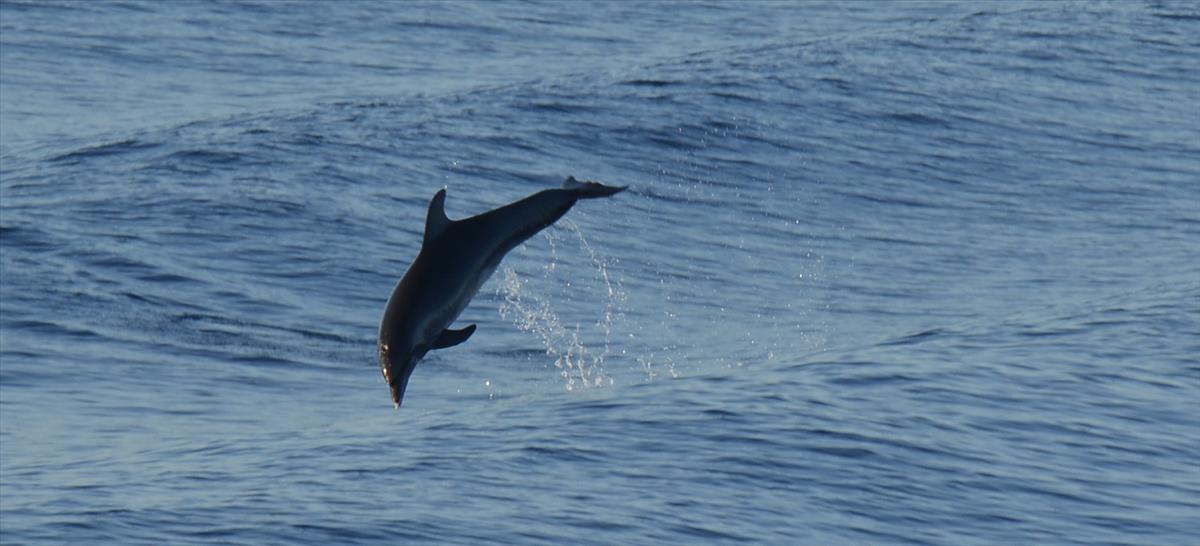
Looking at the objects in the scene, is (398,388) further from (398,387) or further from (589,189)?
(589,189)

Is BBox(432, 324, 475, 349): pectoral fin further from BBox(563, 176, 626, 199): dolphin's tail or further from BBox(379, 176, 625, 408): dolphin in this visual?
BBox(563, 176, 626, 199): dolphin's tail

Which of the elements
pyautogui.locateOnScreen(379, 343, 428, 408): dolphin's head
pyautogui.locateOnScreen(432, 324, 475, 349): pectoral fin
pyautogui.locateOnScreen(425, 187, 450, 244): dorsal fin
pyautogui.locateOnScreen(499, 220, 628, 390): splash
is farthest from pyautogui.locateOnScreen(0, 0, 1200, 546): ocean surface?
pyautogui.locateOnScreen(379, 343, 428, 408): dolphin's head

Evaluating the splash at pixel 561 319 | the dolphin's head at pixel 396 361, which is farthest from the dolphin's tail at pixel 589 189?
the splash at pixel 561 319

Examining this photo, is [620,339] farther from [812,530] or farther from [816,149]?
[816,149]

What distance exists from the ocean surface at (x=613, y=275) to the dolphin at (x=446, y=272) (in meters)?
13.9

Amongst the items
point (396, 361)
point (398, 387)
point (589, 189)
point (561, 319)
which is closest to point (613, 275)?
point (561, 319)

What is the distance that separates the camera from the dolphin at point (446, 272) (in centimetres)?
568

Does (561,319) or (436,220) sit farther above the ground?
(436,220)

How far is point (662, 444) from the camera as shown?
22938mm

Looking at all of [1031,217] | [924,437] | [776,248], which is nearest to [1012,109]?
[1031,217]

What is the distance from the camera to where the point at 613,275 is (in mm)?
33625

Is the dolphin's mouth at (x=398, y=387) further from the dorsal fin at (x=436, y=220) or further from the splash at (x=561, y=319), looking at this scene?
the splash at (x=561, y=319)

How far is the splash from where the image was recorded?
90.2ft

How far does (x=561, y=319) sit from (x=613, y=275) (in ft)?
9.55
